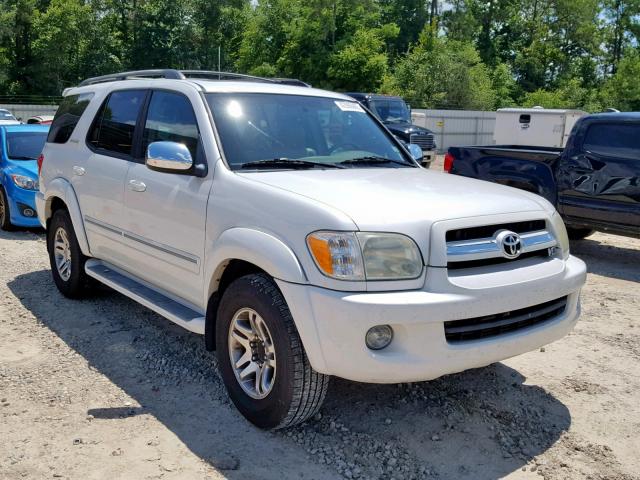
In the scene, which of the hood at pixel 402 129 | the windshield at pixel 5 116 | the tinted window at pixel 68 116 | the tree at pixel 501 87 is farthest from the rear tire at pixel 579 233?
the tree at pixel 501 87

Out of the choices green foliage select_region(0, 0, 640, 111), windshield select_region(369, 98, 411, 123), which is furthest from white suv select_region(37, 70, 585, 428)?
green foliage select_region(0, 0, 640, 111)

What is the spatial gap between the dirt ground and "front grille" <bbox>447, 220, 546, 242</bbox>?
1117 mm

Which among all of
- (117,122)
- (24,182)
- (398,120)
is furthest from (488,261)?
(398,120)

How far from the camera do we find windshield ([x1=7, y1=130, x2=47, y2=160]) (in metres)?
9.87

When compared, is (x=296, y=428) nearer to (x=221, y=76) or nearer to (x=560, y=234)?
(x=560, y=234)

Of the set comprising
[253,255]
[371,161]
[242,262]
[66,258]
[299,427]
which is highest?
[371,161]

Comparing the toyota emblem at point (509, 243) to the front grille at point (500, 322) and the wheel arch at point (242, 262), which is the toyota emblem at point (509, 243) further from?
the wheel arch at point (242, 262)

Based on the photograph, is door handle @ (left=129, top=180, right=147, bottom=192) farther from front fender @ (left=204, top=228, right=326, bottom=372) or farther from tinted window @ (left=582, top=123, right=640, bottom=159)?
tinted window @ (left=582, top=123, right=640, bottom=159)

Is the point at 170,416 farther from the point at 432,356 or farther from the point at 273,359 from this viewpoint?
the point at 432,356

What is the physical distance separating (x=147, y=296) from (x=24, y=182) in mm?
5693

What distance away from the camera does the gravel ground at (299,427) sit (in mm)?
3381

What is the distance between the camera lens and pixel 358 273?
3197mm

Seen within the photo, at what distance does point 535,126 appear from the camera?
23.4 metres

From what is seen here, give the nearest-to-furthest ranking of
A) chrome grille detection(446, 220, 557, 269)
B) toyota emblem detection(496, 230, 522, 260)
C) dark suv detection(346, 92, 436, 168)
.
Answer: chrome grille detection(446, 220, 557, 269) → toyota emblem detection(496, 230, 522, 260) → dark suv detection(346, 92, 436, 168)
